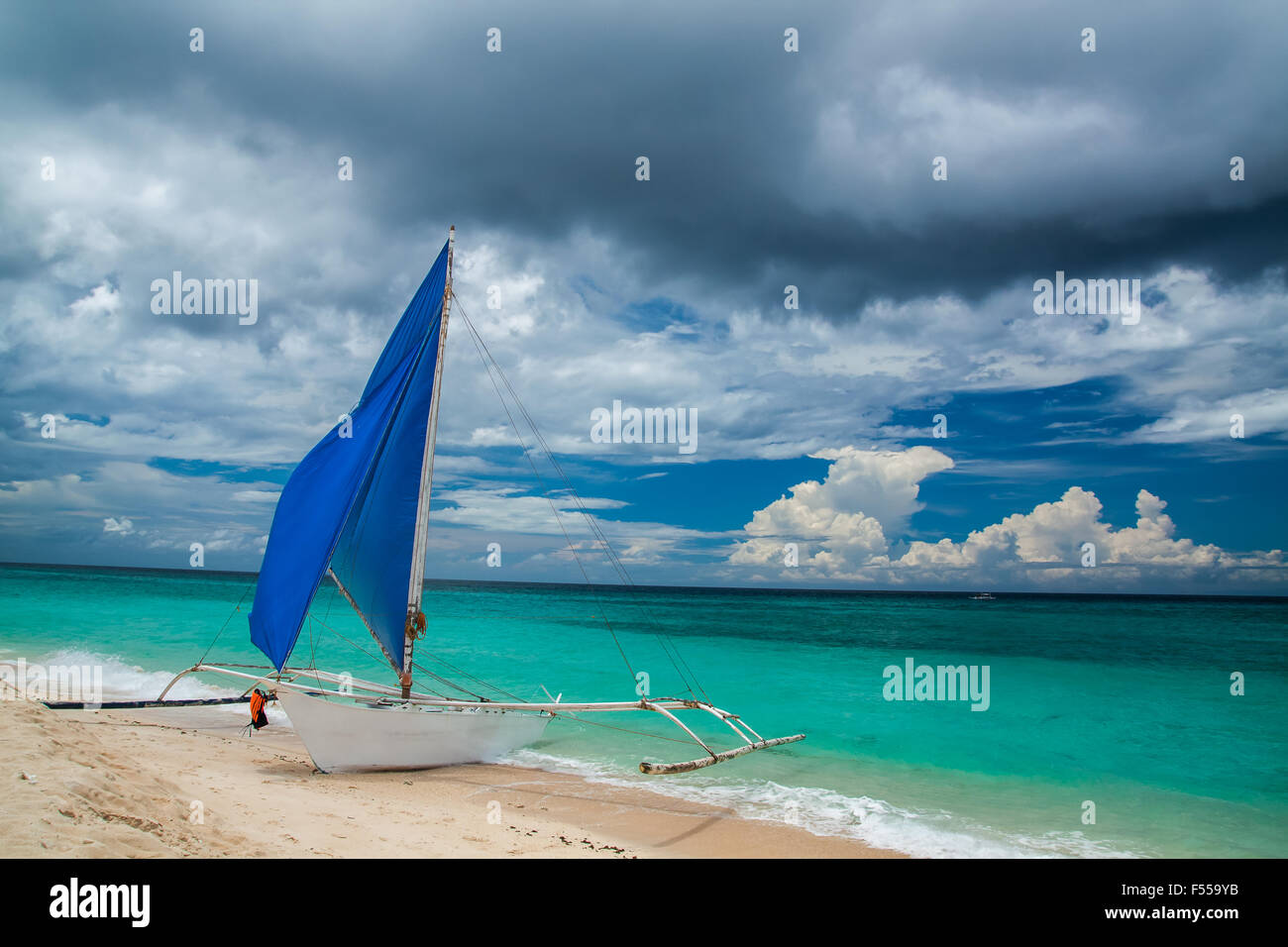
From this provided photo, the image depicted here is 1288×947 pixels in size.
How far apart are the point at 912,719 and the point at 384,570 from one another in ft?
50.5

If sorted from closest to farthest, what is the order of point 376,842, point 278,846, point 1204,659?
1. point 278,846
2. point 376,842
3. point 1204,659

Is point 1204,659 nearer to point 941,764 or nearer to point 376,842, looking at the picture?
point 941,764

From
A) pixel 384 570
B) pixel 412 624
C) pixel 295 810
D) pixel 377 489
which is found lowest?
pixel 295 810

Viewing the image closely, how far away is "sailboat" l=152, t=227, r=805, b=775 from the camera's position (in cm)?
1158

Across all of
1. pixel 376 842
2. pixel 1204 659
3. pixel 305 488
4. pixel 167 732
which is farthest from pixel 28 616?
pixel 1204 659

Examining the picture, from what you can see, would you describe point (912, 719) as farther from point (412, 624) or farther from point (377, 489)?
point (377, 489)

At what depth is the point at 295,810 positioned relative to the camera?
8.82 metres

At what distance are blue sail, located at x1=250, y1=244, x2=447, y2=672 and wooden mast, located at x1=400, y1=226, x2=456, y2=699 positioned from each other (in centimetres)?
11

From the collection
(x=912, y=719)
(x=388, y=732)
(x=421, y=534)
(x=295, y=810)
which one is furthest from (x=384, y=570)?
(x=912, y=719)

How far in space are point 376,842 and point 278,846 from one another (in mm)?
1140

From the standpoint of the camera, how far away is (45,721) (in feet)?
28.7

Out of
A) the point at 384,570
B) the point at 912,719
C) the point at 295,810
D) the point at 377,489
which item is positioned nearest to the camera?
the point at 295,810

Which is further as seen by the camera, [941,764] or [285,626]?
[941,764]

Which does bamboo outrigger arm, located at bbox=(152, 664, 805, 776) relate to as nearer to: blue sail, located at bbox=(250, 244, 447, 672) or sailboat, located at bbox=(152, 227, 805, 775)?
sailboat, located at bbox=(152, 227, 805, 775)
